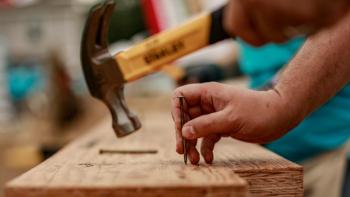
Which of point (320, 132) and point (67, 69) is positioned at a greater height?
point (67, 69)

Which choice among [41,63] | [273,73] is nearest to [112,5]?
[273,73]

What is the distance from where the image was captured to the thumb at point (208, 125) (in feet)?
2.78

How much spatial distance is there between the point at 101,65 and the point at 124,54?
6cm

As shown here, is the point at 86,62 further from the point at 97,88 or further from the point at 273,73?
the point at 273,73

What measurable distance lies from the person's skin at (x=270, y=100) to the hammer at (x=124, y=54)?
33cm

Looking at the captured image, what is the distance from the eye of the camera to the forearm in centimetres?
89

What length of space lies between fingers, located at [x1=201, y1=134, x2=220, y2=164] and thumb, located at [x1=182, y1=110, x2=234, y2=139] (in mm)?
36

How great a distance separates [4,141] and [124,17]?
42.7 inches

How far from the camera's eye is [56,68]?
3.37 m

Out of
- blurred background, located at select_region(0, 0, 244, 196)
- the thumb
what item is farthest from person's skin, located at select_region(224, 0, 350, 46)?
blurred background, located at select_region(0, 0, 244, 196)

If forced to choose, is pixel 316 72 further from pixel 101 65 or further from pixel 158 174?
pixel 101 65

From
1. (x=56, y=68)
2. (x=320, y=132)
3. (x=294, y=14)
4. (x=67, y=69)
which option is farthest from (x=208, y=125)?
(x=67, y=69)

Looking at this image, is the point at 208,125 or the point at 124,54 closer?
the point at 208,125

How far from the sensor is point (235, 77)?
2.65 meters
